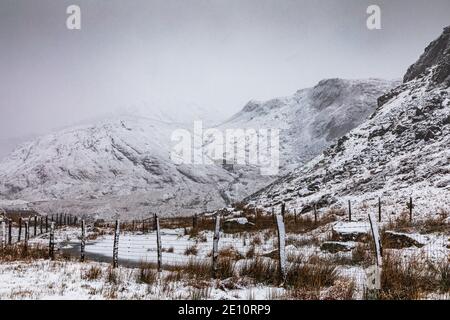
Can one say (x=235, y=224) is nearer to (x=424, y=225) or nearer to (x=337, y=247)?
(x=424, y=225)

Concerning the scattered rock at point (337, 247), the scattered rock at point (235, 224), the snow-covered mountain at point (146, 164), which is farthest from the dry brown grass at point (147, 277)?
the snow-covered mountain at point (146, 164)

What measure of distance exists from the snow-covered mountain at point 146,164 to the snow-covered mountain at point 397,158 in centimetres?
3607

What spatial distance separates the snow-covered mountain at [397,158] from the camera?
29688 millimetres

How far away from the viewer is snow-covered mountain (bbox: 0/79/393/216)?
301 ft

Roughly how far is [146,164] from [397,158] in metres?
79.8

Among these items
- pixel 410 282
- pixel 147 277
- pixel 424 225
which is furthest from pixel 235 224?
pixel 410 282

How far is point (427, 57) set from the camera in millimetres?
63125

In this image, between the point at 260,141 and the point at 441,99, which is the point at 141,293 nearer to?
the point at 441,99

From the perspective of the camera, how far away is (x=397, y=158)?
4172 centimetres

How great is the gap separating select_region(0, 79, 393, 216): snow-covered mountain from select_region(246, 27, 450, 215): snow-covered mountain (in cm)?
3607

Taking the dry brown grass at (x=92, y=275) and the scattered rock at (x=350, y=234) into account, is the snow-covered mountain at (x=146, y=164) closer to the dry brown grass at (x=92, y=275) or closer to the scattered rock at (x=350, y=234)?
the scattered rock at (x=350, y=234)

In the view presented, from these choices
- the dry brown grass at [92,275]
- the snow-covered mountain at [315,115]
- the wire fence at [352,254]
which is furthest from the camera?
the snow-covered mountain at [315,115]

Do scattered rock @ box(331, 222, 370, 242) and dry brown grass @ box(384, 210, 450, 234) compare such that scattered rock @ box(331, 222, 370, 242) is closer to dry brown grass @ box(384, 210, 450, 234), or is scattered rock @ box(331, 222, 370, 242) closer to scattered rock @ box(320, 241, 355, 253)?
scattered rock @ box(320, 241, 355, 253)

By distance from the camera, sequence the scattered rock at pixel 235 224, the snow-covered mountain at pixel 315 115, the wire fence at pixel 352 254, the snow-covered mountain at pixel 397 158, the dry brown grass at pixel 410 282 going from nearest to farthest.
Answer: the dry brown grass at pixel 410 282
the wire fence at pixel 352 254
the scattered rock at pixel 235 224
the snow-covered mountain at pixel 397 158
the snow-covered mountain at pixel 315 115
